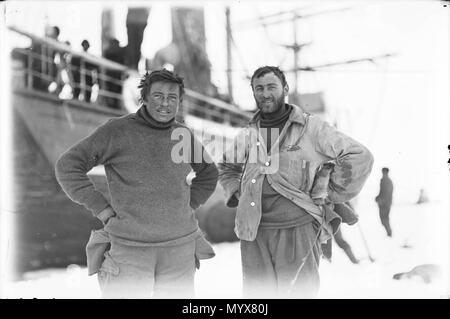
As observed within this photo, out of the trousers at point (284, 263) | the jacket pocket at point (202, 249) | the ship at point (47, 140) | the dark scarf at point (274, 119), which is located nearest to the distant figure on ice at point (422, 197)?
the trousers at point (284, 263)

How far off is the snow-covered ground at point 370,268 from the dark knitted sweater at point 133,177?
626mm

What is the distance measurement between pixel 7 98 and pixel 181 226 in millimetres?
2010

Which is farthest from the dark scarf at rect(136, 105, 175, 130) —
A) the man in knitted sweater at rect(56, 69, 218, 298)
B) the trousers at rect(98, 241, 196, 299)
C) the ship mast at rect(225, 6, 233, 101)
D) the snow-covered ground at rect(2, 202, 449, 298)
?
the ship mast at rect(225, 6, 233, 101)

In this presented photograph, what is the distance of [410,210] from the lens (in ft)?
11.1

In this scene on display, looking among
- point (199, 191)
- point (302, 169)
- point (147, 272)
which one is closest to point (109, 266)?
point (147, 272)

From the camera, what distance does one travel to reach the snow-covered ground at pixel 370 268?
8.94ft

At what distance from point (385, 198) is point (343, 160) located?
4.36 feet

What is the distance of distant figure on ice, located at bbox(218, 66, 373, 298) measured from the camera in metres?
2.37

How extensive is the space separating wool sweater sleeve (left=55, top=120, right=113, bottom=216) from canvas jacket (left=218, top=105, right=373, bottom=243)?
82cm

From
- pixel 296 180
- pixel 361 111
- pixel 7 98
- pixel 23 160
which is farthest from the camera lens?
pixel 23 160

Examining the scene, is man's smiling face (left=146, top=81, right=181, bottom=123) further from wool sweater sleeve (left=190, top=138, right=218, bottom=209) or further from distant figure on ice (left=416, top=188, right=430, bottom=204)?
distant figure on ice (left=416, top=188, right=430, bottom=204)

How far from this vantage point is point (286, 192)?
240 centimetres
